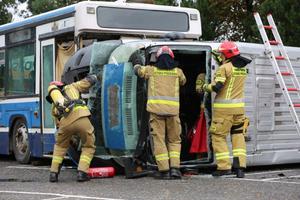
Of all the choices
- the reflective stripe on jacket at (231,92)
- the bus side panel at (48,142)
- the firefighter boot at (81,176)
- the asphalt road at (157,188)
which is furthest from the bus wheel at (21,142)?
the reflective stripe on jacket at (231,92)

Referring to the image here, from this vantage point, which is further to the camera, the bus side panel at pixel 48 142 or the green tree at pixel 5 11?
the green tree at pixel 5 11

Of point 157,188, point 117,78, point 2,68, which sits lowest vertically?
point 157,188

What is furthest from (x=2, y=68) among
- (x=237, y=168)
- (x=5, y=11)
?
(x=5, y=11)

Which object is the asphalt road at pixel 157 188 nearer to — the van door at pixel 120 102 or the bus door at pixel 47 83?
the van door at pixel 120 102

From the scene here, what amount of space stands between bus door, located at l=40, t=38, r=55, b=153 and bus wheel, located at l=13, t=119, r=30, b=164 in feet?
2.80

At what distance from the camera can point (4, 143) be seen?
13.5 meters

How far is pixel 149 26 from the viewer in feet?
39.0

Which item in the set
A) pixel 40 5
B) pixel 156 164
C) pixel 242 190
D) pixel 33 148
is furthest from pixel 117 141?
pixel 40 5

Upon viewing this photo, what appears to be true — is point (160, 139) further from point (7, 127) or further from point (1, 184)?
point (7, 127)

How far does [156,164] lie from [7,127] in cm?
492

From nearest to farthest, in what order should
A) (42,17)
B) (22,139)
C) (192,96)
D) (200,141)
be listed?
(200,141) → (192,96) → (42,17) → (22,139)

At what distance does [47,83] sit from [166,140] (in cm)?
353

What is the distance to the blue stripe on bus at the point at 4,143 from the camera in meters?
13.4

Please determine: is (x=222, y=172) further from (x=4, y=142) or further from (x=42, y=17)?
(x=4, y=142)
